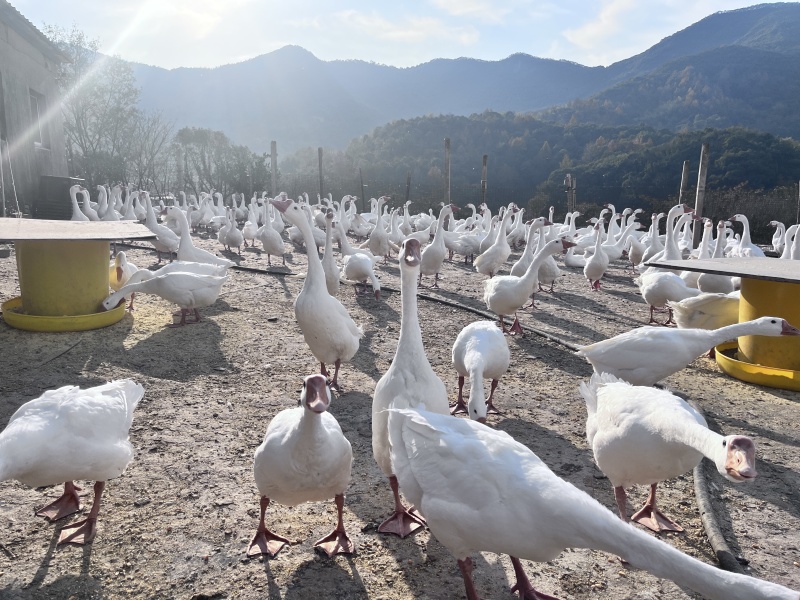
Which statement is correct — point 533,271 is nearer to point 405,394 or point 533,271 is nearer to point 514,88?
point 405,394

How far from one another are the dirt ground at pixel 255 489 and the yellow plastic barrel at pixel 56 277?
0.46m

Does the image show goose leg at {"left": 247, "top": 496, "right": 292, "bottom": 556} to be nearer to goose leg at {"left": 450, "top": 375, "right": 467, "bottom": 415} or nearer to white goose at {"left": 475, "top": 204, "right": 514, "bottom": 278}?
goose leg at {"left": 450, "top": 375, "right": 467, "bottom": 415}

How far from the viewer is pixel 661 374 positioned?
176 inches

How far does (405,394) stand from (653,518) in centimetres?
170

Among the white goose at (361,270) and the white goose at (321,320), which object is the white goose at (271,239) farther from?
the white goose at (321,320)

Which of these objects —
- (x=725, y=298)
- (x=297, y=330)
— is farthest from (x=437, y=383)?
(x=725, y=298)

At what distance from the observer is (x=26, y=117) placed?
16141mm

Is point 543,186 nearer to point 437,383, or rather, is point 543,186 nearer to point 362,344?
point 362,344

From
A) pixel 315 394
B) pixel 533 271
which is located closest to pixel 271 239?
pixel 533 271

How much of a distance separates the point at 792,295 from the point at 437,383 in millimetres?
4490

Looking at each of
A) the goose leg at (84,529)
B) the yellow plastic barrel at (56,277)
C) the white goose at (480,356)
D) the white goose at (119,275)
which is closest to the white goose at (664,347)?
the white goose at (480,356)

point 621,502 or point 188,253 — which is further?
point 188,253

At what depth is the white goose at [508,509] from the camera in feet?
6.37

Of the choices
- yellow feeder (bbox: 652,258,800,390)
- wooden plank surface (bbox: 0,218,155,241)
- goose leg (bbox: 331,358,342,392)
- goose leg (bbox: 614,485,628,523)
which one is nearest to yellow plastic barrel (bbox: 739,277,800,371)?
yellow feeder (bbox: 652,258,800,390)
